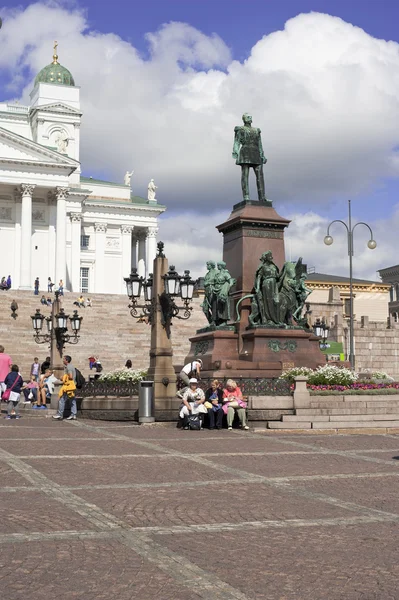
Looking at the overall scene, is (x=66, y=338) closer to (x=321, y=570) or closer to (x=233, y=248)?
(x=233, y=248)

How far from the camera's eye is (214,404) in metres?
20.6

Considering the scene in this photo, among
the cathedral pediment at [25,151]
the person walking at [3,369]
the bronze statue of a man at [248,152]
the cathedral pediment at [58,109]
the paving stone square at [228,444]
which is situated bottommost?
the paving stone square at [228,444]

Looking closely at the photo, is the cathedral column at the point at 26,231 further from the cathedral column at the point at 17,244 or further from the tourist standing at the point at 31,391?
the tourist standing at the point at 31,391

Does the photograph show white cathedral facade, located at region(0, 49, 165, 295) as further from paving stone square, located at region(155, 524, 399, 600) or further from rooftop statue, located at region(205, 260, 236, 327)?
paving stone square, located at region(155, 524, 399, 600)

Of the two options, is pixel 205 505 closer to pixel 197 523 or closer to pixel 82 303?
pixel 197 523

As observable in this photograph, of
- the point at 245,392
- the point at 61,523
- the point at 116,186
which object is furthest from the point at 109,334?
the point at 116,186

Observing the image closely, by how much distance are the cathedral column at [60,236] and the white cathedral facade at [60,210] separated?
0.31 feet

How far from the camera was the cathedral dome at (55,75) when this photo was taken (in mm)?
105375

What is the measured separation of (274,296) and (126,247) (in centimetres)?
7985

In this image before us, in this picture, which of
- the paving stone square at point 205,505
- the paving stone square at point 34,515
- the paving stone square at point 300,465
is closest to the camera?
the paving stone square at point 34,515

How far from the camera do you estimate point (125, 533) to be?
27.1 feet

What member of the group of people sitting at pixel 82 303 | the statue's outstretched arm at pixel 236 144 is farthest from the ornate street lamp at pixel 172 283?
the group of people sitting at pixel 82 303

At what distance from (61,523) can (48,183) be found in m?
77.5

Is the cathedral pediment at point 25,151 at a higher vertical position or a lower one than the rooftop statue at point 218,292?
higher
